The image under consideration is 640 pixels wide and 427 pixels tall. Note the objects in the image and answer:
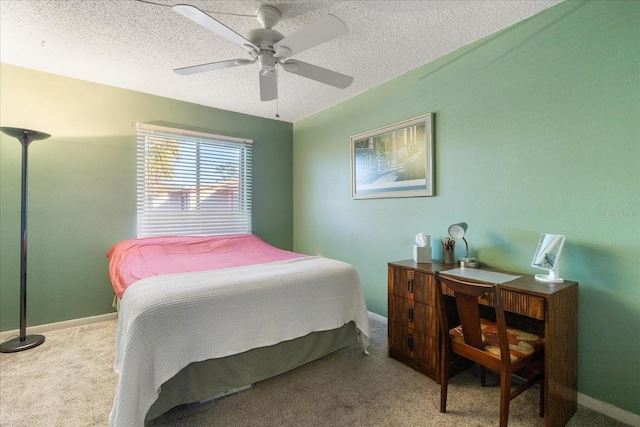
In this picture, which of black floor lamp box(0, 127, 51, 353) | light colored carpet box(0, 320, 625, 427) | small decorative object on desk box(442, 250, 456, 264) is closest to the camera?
light colored carpet box(0, 320, 625, 427)

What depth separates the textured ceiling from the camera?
1.90 m

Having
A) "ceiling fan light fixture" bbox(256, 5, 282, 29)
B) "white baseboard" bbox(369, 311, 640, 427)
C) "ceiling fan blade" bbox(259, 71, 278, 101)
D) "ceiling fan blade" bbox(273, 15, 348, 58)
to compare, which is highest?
"ceiling fan light fixture" bbox(256, 5, 282, 29)

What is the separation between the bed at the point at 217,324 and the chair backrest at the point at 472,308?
2.84 feet

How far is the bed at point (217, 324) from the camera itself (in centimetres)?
146

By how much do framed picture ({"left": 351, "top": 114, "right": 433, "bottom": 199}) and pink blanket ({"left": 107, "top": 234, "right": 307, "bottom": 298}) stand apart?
113 centimetres

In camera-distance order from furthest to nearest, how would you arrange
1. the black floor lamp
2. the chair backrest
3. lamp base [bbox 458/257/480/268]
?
1. the black floor lamp
2. lamp base [bbox 458/257/480/268]
3. the chair backrest

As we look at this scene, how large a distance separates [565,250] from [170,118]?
159 inches

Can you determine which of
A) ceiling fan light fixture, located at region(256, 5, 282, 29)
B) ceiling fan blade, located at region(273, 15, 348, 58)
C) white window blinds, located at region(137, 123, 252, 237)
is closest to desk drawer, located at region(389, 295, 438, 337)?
ceiling fan blade, located at region(273, 15, 348, 58)

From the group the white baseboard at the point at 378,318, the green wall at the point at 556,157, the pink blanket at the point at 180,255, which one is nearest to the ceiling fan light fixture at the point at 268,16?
the green wall at the point at 556,157

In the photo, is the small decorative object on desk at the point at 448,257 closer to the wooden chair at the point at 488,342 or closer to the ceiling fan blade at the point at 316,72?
the wooden chair at the point at 488,342

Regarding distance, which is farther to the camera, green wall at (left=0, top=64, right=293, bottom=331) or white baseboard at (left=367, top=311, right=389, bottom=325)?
white baseboard at (left=367, top=311, right=389, bottom=325)

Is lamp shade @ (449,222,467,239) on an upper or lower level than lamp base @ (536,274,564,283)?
upper

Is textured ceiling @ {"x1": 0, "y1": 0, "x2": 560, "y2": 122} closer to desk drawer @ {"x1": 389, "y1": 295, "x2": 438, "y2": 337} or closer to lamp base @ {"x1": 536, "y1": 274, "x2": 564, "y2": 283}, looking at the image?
lamp base @ {"x1": 536, "y1": 274, "x2": 564, "y2": 283}

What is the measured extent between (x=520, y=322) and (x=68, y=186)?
4.26m
